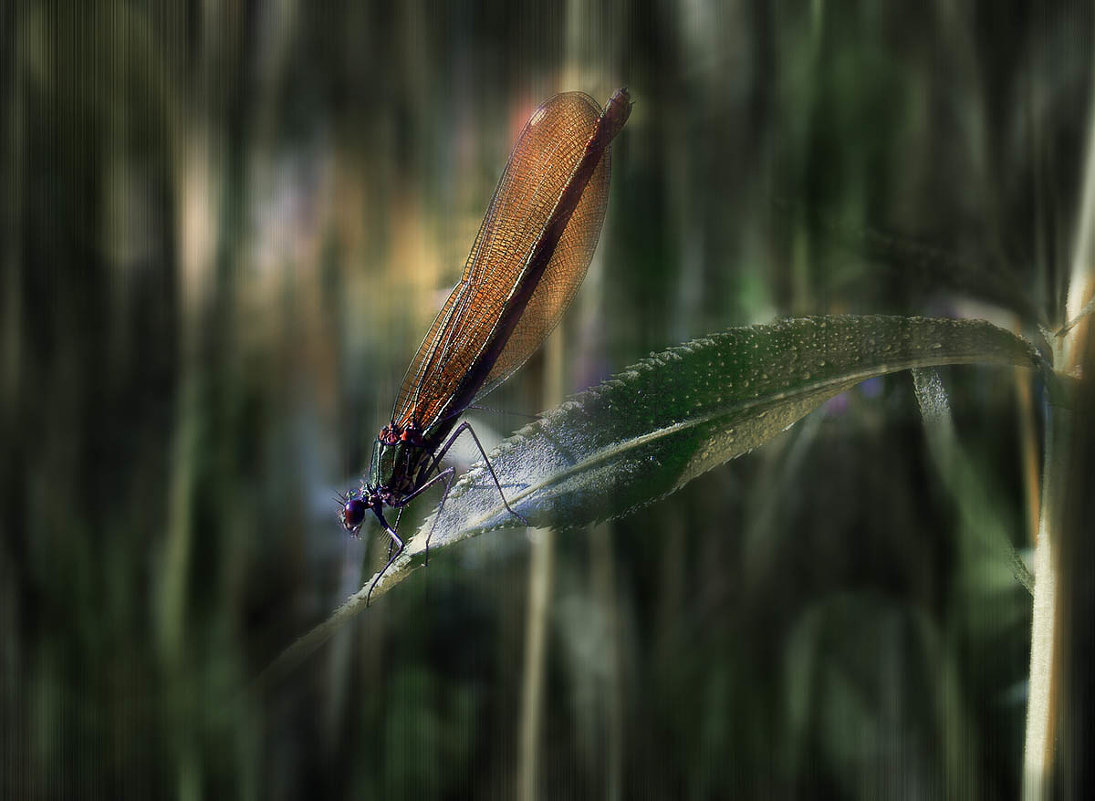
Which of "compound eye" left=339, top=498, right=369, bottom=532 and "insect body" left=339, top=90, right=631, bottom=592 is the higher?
"insect body" left=339, top=90, right=631, bottom=592

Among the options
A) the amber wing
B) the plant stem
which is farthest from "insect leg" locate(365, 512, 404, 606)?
the plant stem

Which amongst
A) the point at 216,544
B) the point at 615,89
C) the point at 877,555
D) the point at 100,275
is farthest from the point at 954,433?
the point at 100,275

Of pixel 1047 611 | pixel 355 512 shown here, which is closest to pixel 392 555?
pixel 355 512

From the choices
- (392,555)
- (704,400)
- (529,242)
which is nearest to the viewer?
(704,400)

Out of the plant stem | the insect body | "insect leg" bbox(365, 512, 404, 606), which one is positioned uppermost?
the insect body

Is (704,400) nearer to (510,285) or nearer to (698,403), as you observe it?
(698,403)

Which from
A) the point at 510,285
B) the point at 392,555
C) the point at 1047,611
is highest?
the point at 510,285

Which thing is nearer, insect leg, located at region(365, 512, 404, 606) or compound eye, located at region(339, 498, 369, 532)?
insect leg, located at region(365, 512, 404, 606)

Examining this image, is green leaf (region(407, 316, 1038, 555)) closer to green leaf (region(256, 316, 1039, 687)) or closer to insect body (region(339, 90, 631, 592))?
green leaf (region(256, 316, 1039, 687))

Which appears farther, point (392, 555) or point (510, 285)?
point (510, 285)
